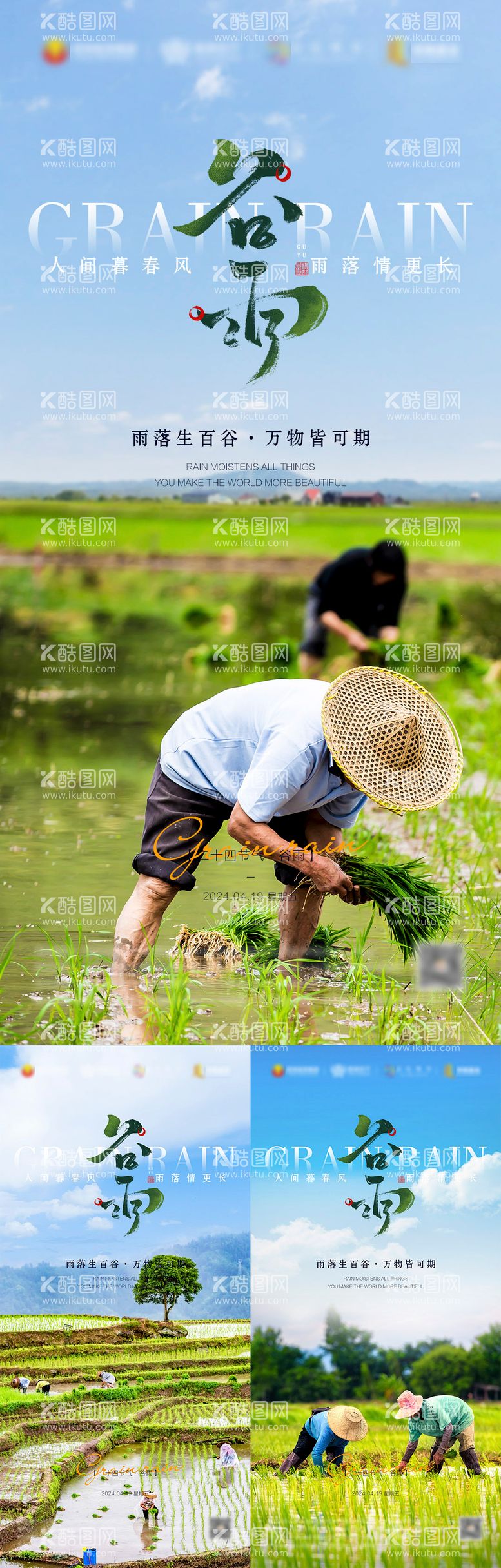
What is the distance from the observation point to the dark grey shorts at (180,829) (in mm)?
4031

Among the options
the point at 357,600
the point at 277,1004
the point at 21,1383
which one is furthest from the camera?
the point at 357,600

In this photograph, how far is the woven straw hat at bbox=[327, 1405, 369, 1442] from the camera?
133 inches

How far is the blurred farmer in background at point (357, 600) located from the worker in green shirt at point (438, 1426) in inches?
128

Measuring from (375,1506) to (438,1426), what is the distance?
0.84ft

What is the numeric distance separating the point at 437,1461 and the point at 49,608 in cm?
492

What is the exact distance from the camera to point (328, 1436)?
3385mm

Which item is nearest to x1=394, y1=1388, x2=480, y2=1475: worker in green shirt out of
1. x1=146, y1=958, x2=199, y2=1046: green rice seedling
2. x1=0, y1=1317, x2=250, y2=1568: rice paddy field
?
x1=0, y1=1317, x2=250, y2=1568: rice paddy field

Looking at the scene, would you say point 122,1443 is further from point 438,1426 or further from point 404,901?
point 404,901

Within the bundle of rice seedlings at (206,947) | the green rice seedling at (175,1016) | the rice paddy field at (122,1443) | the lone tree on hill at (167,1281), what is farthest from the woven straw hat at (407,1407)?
the bundle of rice seedlings at (206,947)

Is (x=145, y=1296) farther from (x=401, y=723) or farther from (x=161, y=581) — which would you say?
(x=161, y=581)

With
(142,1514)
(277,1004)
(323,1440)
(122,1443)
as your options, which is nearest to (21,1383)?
(122,1443)

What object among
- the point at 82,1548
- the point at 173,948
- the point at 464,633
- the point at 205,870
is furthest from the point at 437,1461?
the point at 464,633

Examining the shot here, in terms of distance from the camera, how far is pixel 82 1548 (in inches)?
133

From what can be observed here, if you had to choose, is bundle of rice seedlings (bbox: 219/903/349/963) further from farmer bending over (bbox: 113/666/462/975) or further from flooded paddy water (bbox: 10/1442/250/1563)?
flooded paddy water (bbox: 10/1442/250/1563)
